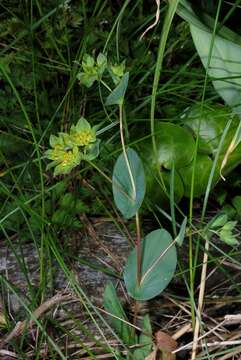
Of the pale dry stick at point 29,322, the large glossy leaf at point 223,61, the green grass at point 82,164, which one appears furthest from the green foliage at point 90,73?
the pale dry stick at point 29,322

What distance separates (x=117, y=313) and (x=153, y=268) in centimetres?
12

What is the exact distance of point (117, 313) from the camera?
0.89 meters

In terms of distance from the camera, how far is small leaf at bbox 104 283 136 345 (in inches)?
34.9

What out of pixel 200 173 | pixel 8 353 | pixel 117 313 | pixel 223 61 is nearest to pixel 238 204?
pixel 200 173

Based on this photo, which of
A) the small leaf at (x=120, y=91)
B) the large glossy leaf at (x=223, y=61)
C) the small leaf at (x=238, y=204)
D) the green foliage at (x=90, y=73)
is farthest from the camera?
the small leaf at (x=238, y=204)

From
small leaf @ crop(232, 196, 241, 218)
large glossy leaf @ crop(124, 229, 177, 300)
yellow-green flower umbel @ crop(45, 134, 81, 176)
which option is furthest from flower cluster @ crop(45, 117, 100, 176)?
small leaf @ crop(232, 196, 241, 218)

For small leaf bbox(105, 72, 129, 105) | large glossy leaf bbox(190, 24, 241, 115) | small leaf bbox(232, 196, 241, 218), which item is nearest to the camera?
small leaf bbox(105, 72, 129, 105)

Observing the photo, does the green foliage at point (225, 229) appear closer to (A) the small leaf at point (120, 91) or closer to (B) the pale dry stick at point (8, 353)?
(A) the small leaf at point (120, 91)

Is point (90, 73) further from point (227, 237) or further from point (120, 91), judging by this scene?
point (227, 237)

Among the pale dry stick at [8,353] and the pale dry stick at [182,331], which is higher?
the pale dry stick at [182,331]

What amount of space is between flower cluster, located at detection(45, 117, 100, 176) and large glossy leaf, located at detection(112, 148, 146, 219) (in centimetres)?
5

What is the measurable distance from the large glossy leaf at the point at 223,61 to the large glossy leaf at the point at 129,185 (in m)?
0.28

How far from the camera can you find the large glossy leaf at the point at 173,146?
1.09 meters

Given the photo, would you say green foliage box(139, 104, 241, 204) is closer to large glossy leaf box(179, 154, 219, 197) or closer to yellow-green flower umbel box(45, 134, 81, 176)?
large glossy leaf box(179, 154, 219, 197)
